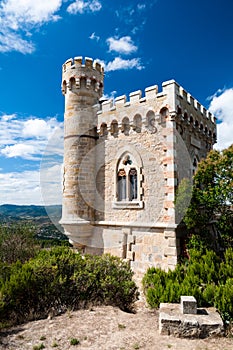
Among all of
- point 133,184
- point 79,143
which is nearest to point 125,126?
point 79,143

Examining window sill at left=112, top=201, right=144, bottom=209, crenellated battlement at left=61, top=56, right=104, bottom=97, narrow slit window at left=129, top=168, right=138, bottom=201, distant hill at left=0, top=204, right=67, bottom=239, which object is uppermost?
crenellated battlement at left=61, top=56, right=104, bottom=97

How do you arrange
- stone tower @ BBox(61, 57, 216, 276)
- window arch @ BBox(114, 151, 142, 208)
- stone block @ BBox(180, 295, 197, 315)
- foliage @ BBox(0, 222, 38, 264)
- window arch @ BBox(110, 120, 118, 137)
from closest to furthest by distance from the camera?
stone block @ BBox(180, 295, 197, 315), stone tower @ BBox(61, 57, 216, 276), window arch @ BBox(114, 151, 142, 208), window arch @ BBox(110, 120, 118, 137), foliage @ BBox(0, 222, 38, 264)

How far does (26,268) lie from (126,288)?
9.99ft

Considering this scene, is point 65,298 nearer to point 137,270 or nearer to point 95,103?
point 137,270

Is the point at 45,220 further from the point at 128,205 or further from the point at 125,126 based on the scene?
the point at 125,126

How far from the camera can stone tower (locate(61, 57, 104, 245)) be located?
Result: 39.0ft

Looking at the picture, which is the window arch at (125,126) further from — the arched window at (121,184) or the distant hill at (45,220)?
the distant hill at (45,220)

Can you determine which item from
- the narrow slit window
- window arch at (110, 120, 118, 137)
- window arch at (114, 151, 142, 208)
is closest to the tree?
window arch at (114, 151, 142, 208)

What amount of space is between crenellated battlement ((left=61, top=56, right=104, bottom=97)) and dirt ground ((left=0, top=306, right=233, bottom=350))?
9.61 metres

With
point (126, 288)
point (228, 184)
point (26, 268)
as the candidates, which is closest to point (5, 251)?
point (26, 268)

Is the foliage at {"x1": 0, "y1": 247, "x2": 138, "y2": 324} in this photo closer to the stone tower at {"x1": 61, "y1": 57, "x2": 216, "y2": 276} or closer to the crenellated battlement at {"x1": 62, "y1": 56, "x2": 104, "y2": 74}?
the stone tower at {"x1": 61, "y1": 57, "x2": 216, "y2": 276}

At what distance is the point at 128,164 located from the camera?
11.4 metres

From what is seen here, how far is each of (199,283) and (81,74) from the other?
9.94m

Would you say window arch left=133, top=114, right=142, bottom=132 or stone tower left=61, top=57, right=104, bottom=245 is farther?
stone tower left=61, top=57, right=104, bottom=245
